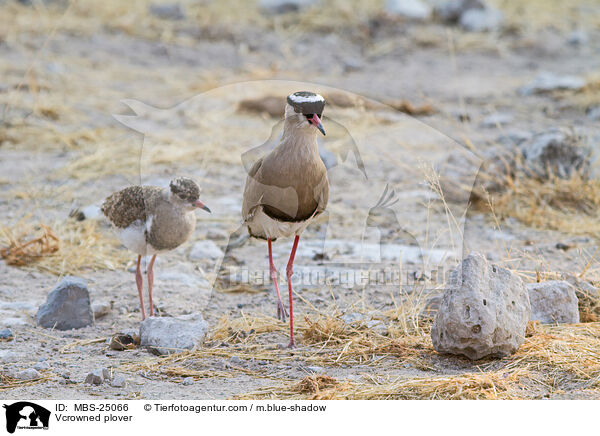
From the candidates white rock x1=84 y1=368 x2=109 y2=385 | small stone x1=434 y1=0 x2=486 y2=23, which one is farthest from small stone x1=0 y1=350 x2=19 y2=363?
small stone x1=434 y1=0 x2=486 y2=23

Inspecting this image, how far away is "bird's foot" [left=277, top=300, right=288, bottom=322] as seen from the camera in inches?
160

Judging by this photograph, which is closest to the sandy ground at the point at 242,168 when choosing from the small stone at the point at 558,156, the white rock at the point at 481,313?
the white rock at the point at 481,313

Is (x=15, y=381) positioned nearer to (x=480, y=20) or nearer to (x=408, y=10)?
(x=408, y=10)

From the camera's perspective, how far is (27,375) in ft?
11.3

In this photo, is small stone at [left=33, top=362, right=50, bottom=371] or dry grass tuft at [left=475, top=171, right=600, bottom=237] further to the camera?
dry grass tuft at [left=475, top=171, right=600, bottom=237]

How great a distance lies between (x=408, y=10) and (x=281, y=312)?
821cm

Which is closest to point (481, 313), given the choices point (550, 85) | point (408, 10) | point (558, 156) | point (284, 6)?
point (558, 156)

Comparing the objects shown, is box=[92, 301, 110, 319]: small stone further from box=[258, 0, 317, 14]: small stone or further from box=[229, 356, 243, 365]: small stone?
box=[258, 0, 317, 14]: small stone

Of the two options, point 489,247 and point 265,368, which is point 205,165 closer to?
point 489,247

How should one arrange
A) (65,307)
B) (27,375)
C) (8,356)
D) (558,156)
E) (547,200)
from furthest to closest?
(558,156), (547,200), (65,307), (8,356), (27,375)

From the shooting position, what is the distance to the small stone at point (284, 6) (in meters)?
11.6

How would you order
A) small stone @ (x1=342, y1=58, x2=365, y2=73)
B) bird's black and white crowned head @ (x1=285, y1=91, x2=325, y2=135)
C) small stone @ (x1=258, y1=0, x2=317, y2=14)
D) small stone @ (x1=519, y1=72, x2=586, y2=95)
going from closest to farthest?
bird's black and white crowned head @ (x1=285, y1=91, x2=325, y2=135) < small stone @ (x1=519, y1=72, x2=586, y2=95) < small stone @ (x1=342, y1=58, x2=365, y2=73) < small stone @ (x1=258, y1=0, x2=317, y2=14)

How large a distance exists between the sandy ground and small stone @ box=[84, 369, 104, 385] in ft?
0.19

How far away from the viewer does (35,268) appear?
4.84 m
